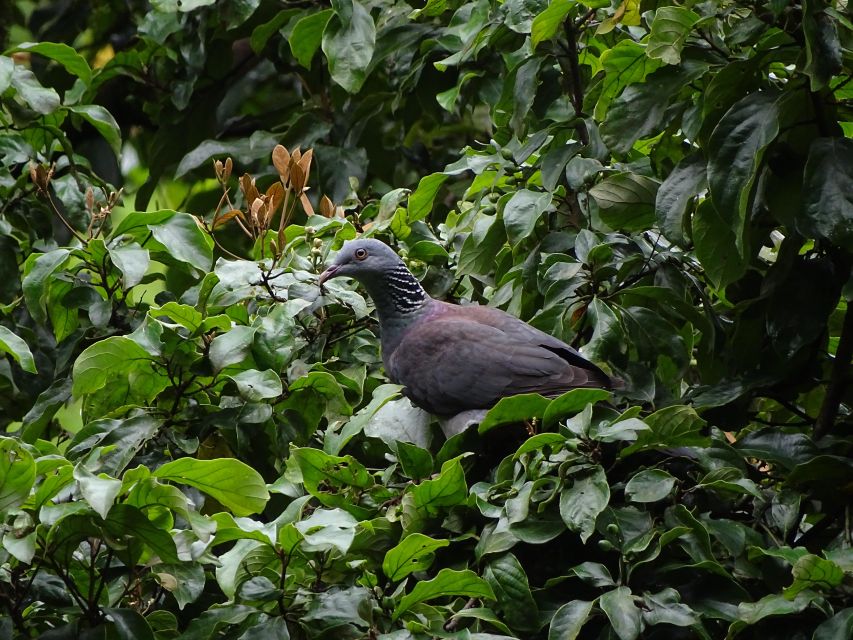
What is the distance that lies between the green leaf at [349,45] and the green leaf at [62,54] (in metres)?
0.95

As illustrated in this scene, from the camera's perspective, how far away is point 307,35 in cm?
452

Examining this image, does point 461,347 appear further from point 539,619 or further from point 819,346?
point 539,619

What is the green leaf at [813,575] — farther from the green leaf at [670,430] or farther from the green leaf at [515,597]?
the green leaf at [515,597]

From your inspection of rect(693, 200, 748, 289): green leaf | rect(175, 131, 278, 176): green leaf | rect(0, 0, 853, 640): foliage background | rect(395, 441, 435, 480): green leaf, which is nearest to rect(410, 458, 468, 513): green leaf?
rect(0, 0, 853, 640): foliage background

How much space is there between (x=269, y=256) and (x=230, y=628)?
58.4 inches

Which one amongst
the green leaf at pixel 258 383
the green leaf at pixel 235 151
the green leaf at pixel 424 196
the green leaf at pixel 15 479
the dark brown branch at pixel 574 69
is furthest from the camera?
the green leaf at pixel 235 151

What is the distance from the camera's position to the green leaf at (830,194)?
9.46 ft

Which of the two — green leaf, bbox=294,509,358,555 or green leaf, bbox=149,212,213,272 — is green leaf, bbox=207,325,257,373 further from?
green leaf, bbox=294,509,358,555

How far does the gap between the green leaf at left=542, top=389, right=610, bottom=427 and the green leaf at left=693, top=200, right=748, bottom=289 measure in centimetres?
54

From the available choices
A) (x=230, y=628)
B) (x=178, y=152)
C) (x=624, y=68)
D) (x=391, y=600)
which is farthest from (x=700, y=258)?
(x=178, y=152)

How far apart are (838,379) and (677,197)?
67 cm

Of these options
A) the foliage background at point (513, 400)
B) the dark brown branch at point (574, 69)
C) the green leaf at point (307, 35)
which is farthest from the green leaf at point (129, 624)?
the green leaf at point (307, 35)

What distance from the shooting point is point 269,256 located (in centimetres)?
373

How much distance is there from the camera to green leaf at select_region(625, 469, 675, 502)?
268 centimetres
